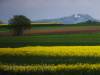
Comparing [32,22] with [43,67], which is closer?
[43,67]

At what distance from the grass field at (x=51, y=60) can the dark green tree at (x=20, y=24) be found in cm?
32

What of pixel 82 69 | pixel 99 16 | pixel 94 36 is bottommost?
pixel 82 69

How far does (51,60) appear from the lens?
5.03 m

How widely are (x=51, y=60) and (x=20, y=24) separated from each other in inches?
33.8

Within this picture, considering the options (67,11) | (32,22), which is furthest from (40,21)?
(67,11)

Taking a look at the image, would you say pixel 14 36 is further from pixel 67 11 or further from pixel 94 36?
pixel 94 36

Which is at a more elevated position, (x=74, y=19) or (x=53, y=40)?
(x=74, y=19)

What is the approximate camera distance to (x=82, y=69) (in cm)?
471

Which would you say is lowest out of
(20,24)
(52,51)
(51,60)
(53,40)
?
(51,60)

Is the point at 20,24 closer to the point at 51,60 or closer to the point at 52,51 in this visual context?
the point at 52,51

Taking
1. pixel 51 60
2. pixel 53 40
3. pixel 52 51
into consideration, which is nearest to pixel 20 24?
pixel 53 40

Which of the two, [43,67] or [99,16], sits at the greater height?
[99,16]

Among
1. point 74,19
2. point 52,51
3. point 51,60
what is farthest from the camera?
point 74,19

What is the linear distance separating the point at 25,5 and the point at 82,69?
1.57 metres
